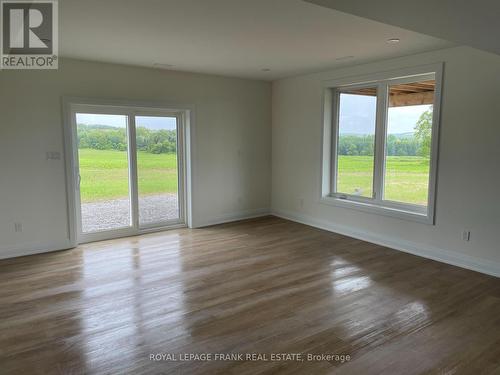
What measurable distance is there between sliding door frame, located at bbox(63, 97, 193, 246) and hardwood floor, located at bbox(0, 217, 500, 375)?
570 mm

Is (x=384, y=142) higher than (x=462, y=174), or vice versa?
(x=384, y=142)

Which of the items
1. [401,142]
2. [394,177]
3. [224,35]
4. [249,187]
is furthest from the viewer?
[249,187]

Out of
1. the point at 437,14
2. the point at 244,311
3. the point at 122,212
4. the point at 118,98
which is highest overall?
the point at 437,14

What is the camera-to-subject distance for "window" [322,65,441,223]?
459 cm

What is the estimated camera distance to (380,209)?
5.07m

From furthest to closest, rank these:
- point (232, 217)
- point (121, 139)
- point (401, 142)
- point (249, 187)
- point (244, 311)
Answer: point (249, 187) → point (232, 217) → point (121, 139) → point (401, 142) → point (244, 311)

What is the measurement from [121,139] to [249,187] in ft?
8.09

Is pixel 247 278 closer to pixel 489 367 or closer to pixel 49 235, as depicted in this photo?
pixel 489 367

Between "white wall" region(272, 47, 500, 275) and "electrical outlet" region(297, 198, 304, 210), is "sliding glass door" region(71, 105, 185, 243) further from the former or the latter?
"white wall" region(272, 47, 500, 275)

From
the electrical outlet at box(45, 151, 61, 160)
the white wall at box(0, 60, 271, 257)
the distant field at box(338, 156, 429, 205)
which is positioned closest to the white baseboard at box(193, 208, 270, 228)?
the white wall at box(0, 60, 271, 257)

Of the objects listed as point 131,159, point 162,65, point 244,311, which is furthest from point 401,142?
point 131,159

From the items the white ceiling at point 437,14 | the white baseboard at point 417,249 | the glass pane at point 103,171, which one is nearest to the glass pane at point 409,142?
the white baseboard at point 417,249

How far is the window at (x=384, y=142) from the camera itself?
4.59 meters

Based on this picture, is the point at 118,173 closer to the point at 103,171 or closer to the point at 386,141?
the point at 103,171
